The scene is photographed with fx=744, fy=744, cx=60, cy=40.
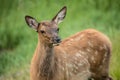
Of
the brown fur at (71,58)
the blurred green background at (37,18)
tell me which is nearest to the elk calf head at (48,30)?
the brown fur at (71,58)

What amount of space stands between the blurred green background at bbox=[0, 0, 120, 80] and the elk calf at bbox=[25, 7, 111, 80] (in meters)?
2.82

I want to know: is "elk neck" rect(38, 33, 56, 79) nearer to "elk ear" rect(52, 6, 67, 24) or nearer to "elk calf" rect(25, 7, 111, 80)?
"elk calf" rect(25, 7, 111, 80)

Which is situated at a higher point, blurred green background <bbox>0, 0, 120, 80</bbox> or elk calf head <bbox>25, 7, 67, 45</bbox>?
blurred green background <bbox>0, 0, 120, 80</bbox>

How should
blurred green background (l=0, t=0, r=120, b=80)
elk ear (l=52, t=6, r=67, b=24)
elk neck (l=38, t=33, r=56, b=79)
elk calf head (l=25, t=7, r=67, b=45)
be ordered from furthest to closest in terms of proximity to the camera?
1. blurred green background (l=0, t=0, r=120, b=80)
2. elk ear (l=52, t=6, r=67, b=24)
3. elk neck (l=38, t=33, r=56, b=79)
4. elk calf head (l=25, t=7, r=67, b=45)

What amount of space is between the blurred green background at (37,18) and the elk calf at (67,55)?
2.82 metres

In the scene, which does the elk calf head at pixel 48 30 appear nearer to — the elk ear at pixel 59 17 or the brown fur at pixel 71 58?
the elk ear at pixel 59 17

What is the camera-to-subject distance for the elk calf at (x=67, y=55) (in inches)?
484

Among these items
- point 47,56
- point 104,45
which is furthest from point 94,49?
point 47,56

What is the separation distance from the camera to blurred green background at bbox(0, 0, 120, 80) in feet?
57.6

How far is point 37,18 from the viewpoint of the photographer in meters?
19.5

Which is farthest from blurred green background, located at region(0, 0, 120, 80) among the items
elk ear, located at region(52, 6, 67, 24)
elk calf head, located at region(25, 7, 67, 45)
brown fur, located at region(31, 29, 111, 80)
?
elk calf head, located at region(25, 7, 67, 45)

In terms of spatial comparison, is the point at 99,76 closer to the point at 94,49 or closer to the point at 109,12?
the point at 94,49

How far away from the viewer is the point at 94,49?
43.4ft

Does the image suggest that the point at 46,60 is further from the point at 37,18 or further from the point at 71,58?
the point at 37,18
